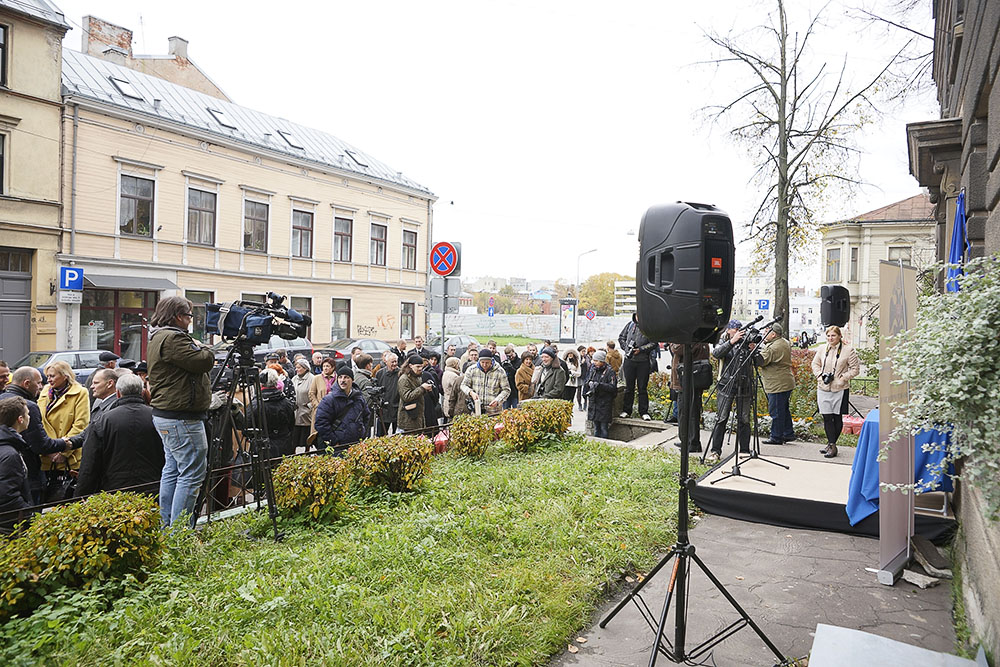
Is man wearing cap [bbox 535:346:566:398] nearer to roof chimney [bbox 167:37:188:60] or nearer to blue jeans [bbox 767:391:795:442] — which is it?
blue jeans [bbox 767:391:795:442]

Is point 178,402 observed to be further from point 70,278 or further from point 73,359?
point 70,278

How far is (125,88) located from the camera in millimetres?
22938

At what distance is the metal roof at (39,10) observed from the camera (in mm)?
18953

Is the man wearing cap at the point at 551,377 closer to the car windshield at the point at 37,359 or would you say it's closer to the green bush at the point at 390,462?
the green bush at the point at 390,462

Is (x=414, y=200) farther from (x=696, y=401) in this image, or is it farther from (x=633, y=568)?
(x=633, y=568)

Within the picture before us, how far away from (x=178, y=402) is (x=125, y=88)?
22.7 metres

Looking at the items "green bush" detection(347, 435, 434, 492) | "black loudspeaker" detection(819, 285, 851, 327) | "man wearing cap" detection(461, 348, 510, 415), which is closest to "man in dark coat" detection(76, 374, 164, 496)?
"green bush" detection(347, 435, 434, 492)

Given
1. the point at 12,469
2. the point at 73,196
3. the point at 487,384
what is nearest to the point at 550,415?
the point at 487,384

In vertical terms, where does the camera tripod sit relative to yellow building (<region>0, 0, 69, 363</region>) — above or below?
below

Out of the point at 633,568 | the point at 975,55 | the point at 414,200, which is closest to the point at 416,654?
the point at 633,568

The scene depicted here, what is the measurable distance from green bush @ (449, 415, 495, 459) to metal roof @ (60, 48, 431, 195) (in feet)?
63.2

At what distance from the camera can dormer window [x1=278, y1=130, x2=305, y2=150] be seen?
2897cm

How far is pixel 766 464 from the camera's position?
7961 millimetres

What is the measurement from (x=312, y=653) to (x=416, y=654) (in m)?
0.55
